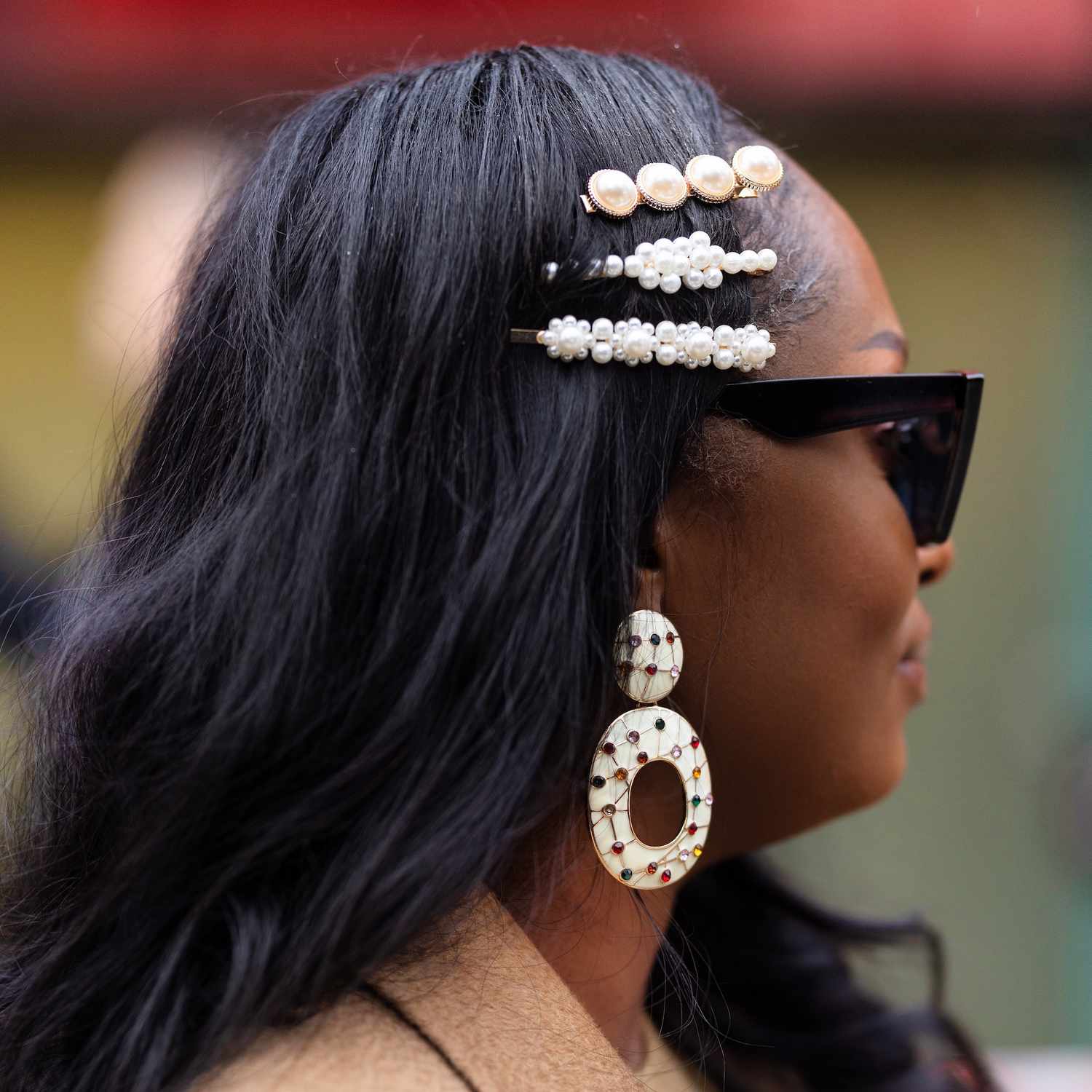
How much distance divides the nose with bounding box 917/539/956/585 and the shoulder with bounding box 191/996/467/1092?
0.89 m

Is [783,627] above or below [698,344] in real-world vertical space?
below

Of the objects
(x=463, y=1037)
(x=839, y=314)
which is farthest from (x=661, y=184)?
(x=463, y=1037)

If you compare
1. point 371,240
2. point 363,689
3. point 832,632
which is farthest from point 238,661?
point 832,632

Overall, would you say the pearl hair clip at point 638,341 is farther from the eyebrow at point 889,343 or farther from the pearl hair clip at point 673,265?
the eyebrow at point 889,343

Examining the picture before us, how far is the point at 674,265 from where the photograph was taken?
112 cm

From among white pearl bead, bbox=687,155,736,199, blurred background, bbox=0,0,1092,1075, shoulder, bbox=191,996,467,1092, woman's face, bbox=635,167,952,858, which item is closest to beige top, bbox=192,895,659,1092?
shoulder, bbox=191,996,467,1092

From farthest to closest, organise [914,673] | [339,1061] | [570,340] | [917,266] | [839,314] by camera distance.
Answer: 1. [917,266]
2. [914,673]
3. [839,314]
4. [570,340]
5. [339,1061]

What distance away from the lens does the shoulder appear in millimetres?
956

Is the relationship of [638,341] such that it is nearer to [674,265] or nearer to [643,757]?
[674,265]

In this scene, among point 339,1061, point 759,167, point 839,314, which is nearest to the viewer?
point 339,1061

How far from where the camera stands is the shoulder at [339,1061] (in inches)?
37.6

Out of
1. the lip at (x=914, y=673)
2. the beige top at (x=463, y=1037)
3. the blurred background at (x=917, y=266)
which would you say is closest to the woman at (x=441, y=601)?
the beige top at (x=463, y=1037)

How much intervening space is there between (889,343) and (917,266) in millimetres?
2632

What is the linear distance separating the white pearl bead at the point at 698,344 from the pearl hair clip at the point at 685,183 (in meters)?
0.14
